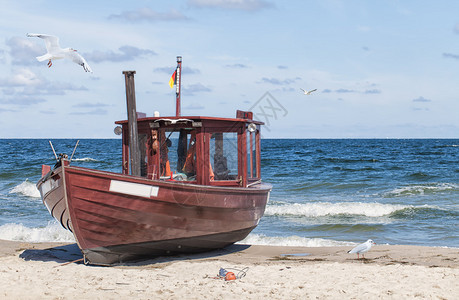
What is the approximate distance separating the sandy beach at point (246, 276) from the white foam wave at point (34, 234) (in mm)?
2637

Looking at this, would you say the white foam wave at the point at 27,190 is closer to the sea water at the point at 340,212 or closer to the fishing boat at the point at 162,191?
the sea water at the point at 340,212

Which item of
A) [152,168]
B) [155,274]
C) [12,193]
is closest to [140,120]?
[152,168]

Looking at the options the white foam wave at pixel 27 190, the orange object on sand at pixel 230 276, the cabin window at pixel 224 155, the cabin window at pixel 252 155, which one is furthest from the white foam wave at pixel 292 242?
the white foam wave at pixel 27 190

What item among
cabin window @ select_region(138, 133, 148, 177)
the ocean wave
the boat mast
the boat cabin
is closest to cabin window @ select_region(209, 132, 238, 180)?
the boat cabin

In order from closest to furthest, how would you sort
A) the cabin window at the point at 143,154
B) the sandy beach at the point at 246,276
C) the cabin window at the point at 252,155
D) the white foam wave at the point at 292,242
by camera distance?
the sandy beach at the point at 246,276 → the cabin window at the point at 143,154 → the cabin window at the point at 252,155 → the white foam wave at the point at 292,242

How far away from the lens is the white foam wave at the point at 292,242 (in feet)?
42.1

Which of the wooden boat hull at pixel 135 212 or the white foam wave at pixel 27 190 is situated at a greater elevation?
the wooden boat hull at pixel 135 212

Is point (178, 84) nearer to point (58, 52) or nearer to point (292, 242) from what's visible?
point (58, 52)

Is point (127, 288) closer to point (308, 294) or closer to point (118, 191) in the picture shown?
point (118, 191)

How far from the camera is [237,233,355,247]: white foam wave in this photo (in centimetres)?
1284

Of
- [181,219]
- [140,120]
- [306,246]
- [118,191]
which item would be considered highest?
[140,120]

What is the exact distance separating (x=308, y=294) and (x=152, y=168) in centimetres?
403

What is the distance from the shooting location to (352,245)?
12531mm

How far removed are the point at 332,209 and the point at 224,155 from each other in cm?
916
